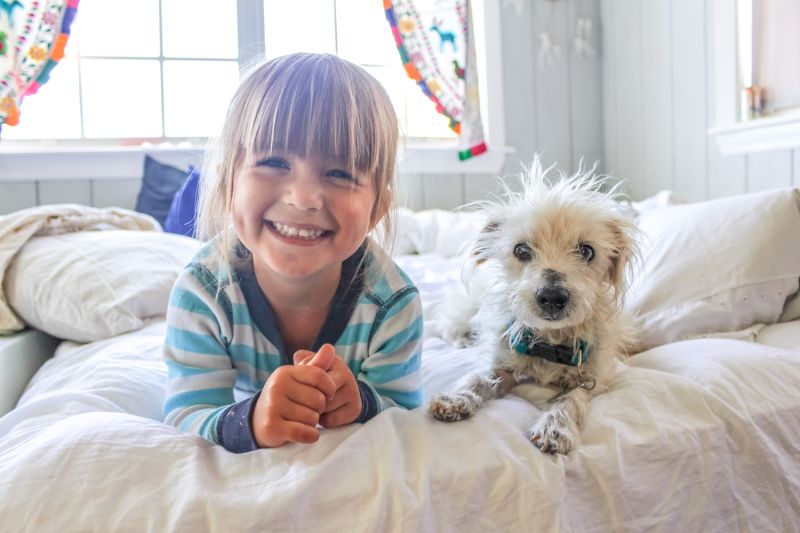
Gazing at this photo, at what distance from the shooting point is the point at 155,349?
3.81 ft

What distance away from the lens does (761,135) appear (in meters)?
2.07

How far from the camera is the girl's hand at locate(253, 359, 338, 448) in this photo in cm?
65

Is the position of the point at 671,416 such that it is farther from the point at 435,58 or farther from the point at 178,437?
the point at 435,58

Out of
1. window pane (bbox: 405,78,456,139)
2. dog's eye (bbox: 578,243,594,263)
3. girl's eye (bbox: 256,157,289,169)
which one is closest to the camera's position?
girl's eye (bbox: 256,157,289,169)

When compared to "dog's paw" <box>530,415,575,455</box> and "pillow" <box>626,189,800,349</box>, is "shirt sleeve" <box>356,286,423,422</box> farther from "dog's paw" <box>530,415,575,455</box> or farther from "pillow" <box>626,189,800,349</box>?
"pillow" <box>626,189,800,349</box>

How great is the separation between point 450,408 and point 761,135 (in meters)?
1.91

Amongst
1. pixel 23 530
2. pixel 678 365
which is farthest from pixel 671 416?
pixel 23 530

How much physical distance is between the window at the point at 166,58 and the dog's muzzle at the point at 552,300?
1.83 m

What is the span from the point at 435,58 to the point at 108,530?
2733mm

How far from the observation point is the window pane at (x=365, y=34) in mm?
3043

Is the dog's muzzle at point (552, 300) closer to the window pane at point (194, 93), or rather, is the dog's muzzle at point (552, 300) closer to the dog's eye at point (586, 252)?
the dog's eye at point (586, 252)

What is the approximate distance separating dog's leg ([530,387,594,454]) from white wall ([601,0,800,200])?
1637 mm

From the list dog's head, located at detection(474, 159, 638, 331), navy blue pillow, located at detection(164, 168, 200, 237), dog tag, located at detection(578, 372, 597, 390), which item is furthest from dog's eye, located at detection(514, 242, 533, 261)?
navy blue pillow, located at detection(164, 168, 200, 237)

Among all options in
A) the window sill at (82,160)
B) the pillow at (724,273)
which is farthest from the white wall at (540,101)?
the pillow at (724,273)
